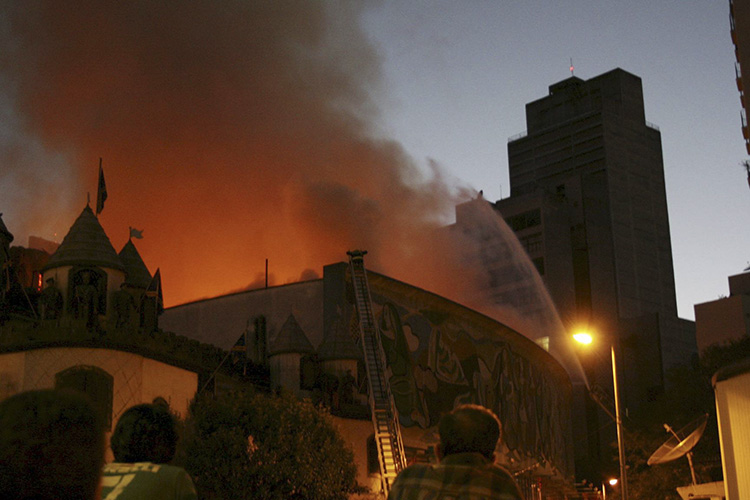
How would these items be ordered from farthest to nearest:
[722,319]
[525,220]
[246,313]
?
[525,220] → [722,319] → [246,313]

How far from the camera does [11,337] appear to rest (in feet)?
101

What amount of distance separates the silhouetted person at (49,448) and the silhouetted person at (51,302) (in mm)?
32006

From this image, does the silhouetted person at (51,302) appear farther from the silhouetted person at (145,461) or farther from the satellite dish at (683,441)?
the silhouetted person at (145,461)

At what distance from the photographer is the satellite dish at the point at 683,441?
1147 inches

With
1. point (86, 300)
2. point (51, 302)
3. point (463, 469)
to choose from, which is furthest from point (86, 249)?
point (463, 469)

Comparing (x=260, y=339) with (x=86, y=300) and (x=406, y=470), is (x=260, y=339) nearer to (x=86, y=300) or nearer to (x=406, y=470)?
(x=86, y=300)

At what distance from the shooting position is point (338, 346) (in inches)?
1617

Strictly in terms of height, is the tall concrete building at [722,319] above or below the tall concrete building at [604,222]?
below

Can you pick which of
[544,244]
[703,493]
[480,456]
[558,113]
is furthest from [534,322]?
[480,456]

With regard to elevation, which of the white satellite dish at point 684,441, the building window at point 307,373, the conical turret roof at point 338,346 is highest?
the conical turret roof at point 338,346

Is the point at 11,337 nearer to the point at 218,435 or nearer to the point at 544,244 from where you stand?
the point at 218,435

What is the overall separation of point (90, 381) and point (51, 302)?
4.61 meters

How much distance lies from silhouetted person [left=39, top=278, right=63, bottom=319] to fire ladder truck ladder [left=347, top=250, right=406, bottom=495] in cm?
1184

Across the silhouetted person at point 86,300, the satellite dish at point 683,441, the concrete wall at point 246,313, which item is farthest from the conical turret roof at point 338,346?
the satellite dish at point 683,441
